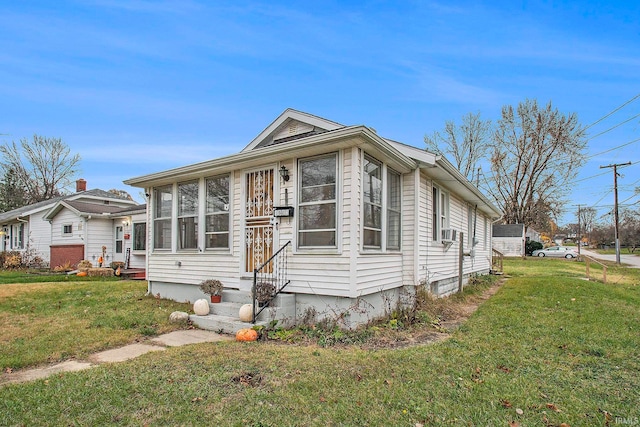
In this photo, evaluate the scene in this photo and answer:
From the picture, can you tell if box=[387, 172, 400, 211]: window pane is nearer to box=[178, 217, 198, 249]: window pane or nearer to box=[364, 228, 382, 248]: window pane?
box=[364, 228, 382, 248]: window pane

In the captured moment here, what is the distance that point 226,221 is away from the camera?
7664 mm

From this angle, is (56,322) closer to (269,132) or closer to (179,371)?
(179,371)

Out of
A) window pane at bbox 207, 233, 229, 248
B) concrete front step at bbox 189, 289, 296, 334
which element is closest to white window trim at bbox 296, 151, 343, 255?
concrete front step at bbox 189, 289, 296, 334

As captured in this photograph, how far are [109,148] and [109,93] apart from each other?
10.4 metres

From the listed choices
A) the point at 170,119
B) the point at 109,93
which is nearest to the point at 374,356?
the point at 109,93

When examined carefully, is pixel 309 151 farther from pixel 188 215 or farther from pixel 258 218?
pixel 188 215

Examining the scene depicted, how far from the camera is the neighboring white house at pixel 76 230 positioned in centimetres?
1666

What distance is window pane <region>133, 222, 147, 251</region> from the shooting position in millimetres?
15488

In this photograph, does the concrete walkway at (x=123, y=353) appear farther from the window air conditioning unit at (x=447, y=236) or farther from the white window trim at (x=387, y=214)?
the window air conditioning unit at (x=447, y=236)

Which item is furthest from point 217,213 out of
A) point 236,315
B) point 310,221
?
point 310,221

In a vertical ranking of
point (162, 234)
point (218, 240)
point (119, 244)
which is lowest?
point (119, 244)

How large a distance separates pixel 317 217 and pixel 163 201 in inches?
182

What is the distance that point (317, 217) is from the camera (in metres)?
6.25

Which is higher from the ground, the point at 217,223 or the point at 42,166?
the point at 42,166
